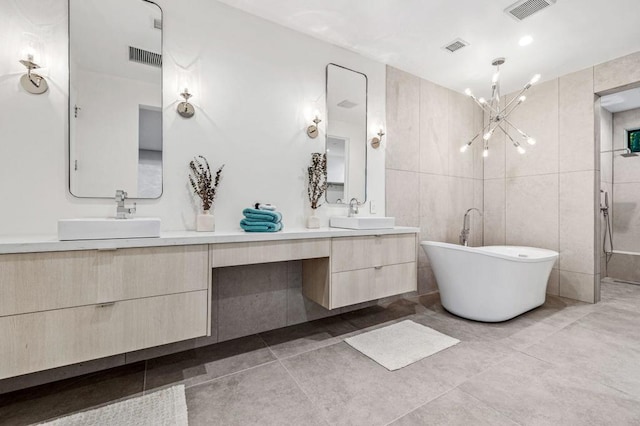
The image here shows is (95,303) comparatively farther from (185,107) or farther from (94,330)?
(185,107)

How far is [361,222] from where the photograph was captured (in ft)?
7.63

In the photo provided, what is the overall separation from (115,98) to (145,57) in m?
0.35

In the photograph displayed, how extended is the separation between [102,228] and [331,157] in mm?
1830

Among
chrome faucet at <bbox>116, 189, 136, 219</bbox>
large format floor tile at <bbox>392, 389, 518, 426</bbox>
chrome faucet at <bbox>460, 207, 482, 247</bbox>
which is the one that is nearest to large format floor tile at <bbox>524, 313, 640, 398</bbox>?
large format floor tile at <bbox>392, 389, 518, 426</bbox>

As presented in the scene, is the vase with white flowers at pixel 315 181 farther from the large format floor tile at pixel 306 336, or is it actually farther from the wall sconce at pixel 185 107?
the wall sconce at pixel 185 107

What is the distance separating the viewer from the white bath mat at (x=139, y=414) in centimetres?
132

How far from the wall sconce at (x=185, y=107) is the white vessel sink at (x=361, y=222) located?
1.43 m

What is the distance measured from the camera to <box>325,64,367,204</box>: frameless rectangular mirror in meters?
2.66

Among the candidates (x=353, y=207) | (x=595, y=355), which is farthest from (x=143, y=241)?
(x=595, y=355)

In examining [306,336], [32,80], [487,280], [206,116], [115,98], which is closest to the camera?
[32,80]

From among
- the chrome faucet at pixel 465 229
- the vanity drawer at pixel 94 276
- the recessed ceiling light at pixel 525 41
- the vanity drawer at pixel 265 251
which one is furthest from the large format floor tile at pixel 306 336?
the recessed ceiling light at pixel 525 41

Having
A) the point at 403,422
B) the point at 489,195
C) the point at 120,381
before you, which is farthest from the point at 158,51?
the point at 489,195

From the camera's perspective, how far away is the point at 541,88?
3.47 m

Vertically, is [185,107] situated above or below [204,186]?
above
